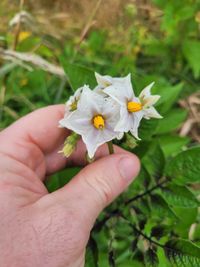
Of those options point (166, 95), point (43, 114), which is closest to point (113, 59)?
point (166, 95)

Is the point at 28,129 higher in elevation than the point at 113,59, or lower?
higher

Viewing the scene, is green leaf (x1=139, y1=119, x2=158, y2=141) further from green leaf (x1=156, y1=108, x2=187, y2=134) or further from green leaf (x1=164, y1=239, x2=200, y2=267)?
green leaf (x1=156, y1=108, x2=187, y2=134)

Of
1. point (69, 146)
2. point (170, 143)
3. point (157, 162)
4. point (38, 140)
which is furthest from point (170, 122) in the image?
point (69, 146)

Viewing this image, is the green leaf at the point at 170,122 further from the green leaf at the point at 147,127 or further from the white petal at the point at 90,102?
the white petal at the point at 90,102

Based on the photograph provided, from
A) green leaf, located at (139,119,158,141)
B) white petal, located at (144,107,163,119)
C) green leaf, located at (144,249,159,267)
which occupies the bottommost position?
green leaf, located at (144,249,159,267)

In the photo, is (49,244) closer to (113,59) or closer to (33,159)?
(33,159)

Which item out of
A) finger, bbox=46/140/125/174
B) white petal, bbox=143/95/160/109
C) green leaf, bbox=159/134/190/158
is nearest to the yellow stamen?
white petal, bbox=143/95/160/109
